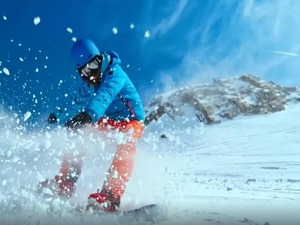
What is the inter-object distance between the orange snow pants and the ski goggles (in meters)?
0.60

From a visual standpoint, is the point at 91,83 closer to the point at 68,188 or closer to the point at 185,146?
the point at 68,188

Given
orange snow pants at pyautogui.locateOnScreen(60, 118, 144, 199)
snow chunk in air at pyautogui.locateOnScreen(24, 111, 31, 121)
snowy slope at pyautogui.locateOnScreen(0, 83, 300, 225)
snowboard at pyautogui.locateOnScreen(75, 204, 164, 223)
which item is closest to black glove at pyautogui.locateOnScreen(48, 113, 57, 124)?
snowy slope at pyautogui.locateOnScreen(0, 83, 300, 225)

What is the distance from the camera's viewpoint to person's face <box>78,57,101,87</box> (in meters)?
4.48

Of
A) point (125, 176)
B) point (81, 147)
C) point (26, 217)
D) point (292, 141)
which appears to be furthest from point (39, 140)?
point (292, 141)

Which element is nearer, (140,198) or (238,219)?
(238,219)

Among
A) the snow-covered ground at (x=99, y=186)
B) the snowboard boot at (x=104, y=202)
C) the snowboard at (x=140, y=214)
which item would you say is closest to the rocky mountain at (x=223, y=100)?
the snow-covered ground at (x=99, y=186)

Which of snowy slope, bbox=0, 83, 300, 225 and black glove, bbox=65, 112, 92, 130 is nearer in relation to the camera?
snowy slope, bbox=0, 83, 300, 225

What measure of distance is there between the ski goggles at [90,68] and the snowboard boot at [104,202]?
4.93 feet

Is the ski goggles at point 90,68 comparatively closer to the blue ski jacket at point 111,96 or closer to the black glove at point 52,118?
the blue ski jacket at point 111,96

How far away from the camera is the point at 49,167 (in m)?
5.60

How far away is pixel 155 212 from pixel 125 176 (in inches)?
35.1

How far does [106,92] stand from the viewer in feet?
13.6

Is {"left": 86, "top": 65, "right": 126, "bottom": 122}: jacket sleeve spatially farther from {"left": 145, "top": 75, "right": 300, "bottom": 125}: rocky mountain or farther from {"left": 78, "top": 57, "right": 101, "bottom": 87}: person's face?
{"left": 145, "top": 75, "right": 300, "bottom": 125}: rocky mountain

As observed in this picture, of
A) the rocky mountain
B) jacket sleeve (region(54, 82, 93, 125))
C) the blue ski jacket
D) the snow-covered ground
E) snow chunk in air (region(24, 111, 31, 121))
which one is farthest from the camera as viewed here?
the rocky mountain
